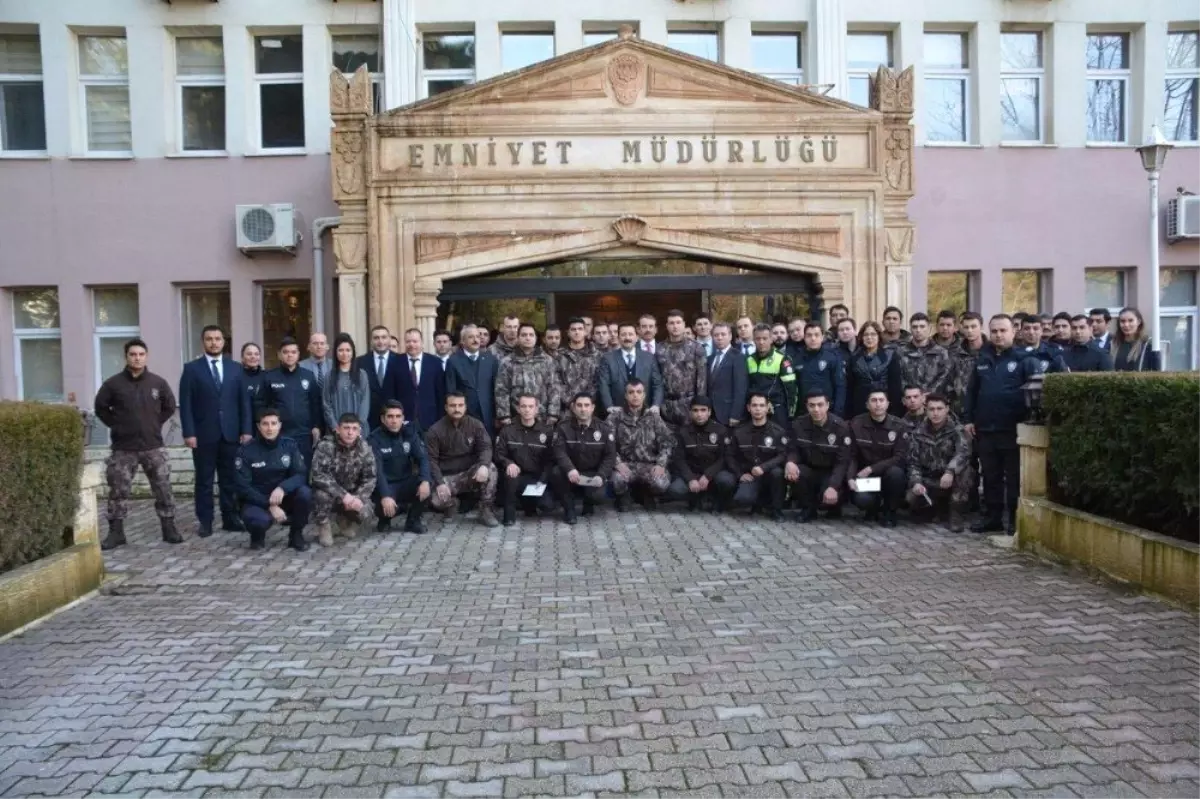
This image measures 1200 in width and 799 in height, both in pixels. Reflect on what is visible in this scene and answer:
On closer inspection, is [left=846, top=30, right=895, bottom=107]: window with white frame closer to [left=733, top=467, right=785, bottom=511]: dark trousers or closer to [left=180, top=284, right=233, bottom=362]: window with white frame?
[left=733, top=467, right=785, bottom=511]: dark trousers

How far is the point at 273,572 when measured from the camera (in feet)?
22.8

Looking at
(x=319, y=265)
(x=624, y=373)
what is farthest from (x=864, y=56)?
(x=319, y=265)

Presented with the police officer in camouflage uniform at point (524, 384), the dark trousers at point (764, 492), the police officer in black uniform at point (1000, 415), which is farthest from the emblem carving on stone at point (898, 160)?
the police officer in camouflage uniform at point (524, 384)

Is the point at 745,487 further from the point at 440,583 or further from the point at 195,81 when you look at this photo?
the point at 195,81

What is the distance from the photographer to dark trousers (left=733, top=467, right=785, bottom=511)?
8.80 m

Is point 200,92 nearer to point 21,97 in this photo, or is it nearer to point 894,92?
point 21,97

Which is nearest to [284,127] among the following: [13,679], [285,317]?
[285,317]

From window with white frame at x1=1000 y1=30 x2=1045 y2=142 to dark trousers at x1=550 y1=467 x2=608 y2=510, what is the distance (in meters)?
10.2

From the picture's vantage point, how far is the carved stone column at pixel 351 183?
11383 mm

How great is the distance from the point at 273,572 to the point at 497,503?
275 centimetres

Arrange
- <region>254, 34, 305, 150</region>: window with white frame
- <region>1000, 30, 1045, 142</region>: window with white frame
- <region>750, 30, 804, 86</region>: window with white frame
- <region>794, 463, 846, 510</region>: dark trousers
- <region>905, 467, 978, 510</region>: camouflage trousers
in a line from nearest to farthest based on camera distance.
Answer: <region>905, 467, 978, 510</region>: camouflage trousers < <region>794, 463, 846, 510</region>: dark trousers < <region>254, 34, 305, 150</region>: window with white frame < <region>750, 30, 804, 86</region>: window with white frame < <region>1000, 30, 1045, 142</region>: window with white frame

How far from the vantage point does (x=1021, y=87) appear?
14.6 metres

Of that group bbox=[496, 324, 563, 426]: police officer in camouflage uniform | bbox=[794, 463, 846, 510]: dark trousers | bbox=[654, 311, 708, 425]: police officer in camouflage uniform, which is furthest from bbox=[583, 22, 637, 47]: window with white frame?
bbox=[794, 463, 846, 510]: dark trousers

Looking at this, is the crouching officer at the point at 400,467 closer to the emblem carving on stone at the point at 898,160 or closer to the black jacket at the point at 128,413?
the black jacket at the point at 128,413
